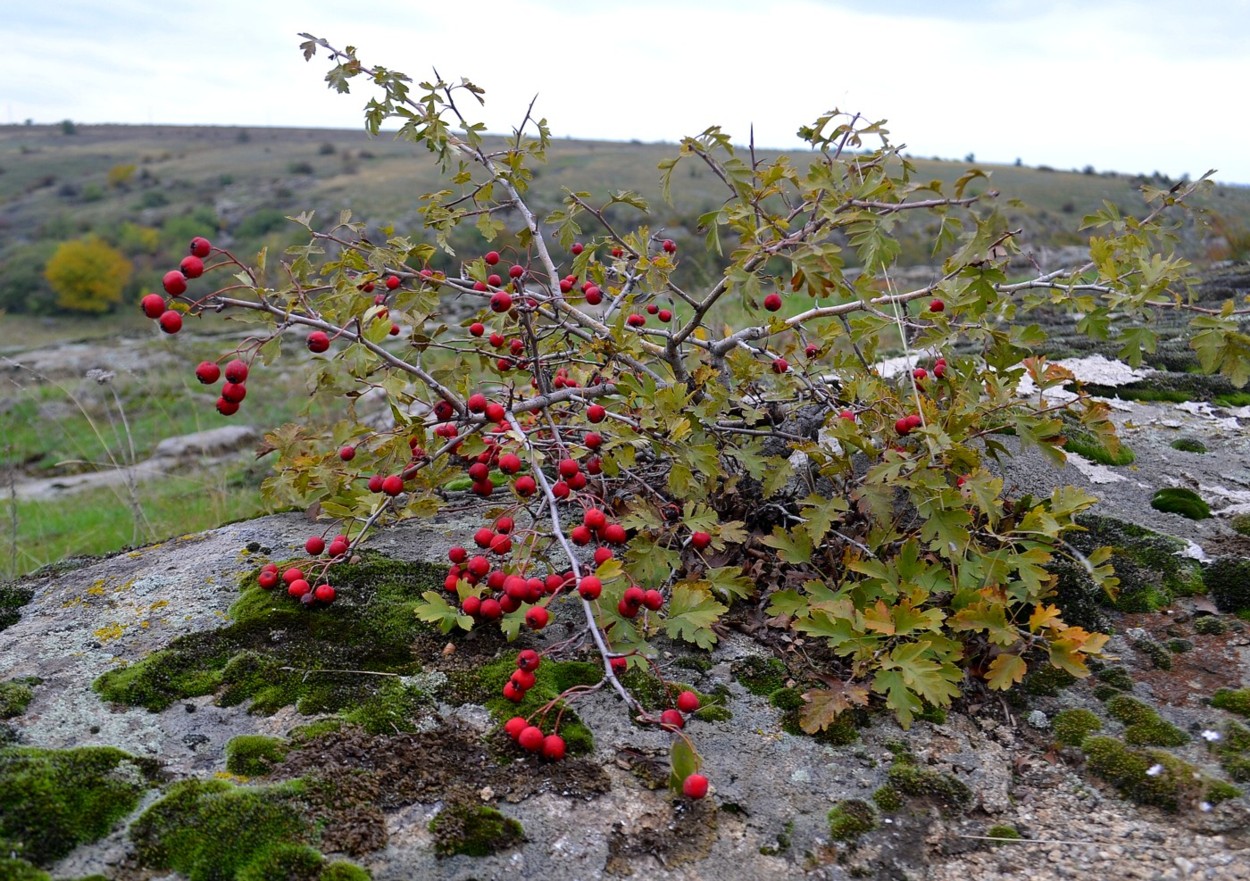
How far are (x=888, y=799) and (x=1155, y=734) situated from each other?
0.80 m

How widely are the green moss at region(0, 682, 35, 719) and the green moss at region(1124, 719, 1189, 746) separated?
281cm

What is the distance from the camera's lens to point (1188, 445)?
3.93 m

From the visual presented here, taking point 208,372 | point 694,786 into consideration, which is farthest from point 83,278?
point 694,786

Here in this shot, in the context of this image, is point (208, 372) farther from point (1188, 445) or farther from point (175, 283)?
point (1188, 445)

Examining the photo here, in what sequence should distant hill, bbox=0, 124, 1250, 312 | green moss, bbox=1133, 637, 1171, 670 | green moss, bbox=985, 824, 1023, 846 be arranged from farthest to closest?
distant hill, bbox=0, 124, 1250, 312 < green moss, bbox=1133, 637, 1171, 670 < green moss, bbox=985, 824, 1023, 846

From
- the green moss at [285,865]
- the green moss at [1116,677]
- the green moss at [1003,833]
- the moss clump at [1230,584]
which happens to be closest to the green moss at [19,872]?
the green moss at [285,865]

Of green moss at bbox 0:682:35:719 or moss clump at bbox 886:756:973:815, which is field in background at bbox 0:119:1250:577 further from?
moss clump at bbox 886:756:973:815

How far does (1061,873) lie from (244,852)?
1.67 m

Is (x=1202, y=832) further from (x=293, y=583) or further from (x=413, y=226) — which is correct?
(x=413, y=226)

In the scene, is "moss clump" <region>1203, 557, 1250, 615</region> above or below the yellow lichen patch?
above

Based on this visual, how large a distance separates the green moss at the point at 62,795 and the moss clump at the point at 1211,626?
2.98 m

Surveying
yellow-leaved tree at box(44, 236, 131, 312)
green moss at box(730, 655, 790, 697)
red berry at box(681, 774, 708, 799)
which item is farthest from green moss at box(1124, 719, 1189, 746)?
yellow-leaved tree at box(44, 236, 131, 312)

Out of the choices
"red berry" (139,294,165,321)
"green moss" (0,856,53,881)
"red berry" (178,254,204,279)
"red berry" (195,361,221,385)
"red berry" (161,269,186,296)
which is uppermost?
"red berry" (178,254,204,279)

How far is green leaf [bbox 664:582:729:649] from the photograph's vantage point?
89.8 inches
